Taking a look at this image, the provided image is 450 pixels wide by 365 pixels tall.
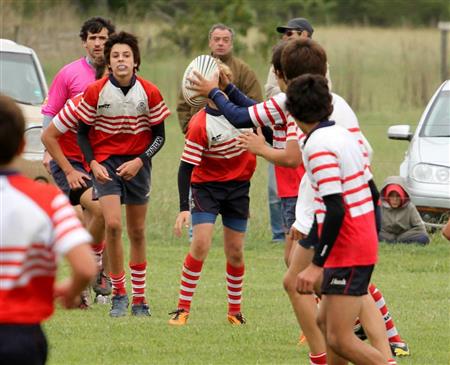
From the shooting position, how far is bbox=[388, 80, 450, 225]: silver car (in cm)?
1348

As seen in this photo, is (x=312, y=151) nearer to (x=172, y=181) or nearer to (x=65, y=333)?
(x=65, y=333)

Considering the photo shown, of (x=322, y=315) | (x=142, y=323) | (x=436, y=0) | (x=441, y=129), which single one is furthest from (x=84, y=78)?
(x=436, y=0)

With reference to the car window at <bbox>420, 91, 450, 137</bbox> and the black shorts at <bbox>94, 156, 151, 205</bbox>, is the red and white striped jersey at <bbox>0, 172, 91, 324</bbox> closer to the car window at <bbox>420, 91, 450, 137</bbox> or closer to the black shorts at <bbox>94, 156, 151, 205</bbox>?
the black shorts at <bbox>94, 156, 151, 205</bbox>

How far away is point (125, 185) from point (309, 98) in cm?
335

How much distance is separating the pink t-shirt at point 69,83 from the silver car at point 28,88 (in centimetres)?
284

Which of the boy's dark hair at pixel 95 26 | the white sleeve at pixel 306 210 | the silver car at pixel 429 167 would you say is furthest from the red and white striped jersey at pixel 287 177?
the silver car at pixel 429 167

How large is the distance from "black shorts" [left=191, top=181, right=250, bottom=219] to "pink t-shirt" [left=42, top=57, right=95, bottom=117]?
4.76 feet

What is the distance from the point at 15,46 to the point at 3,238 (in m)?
10.9

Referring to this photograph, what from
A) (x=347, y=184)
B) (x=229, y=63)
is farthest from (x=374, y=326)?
(x=229, y=63)

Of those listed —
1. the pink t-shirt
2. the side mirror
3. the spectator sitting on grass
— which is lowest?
the spectator sitting on grass

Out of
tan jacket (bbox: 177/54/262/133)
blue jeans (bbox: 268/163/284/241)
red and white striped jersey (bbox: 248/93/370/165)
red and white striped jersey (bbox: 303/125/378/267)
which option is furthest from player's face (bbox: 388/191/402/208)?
red and white striped jersey (bbox: 303/125/378/267)

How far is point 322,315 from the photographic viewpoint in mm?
6598

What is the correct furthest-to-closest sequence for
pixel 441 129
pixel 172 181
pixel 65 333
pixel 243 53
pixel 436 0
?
pixel 436 0 → pixel 243 53 → pixel 172 181 → pixel 441 129 → pixel 65 333

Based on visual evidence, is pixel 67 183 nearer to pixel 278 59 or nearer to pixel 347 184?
pixel 278 59
